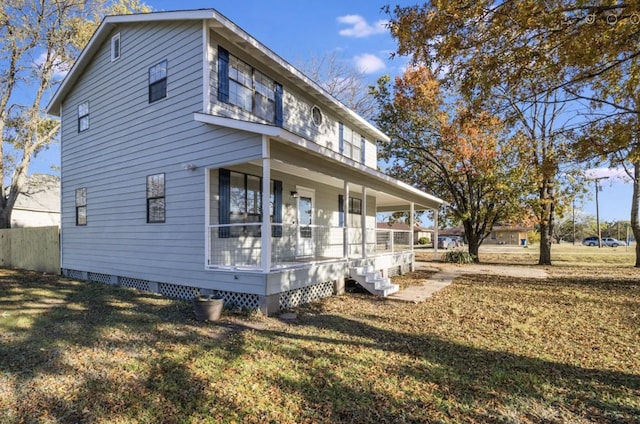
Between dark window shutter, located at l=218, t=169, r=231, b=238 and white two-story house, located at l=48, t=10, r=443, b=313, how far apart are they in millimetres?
29

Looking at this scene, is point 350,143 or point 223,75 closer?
point 223,75

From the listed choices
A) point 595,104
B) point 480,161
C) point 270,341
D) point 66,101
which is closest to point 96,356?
point 270,341

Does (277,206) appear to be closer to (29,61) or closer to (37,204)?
(29,61)

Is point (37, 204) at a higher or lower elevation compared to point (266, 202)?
higher

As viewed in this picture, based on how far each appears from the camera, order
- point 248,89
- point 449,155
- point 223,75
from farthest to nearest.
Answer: point 449,155 < point 248,89 < point 223,75

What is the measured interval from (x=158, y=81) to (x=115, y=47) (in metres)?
2.76

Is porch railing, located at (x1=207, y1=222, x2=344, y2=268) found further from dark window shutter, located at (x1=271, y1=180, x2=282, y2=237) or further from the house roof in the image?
the house roof

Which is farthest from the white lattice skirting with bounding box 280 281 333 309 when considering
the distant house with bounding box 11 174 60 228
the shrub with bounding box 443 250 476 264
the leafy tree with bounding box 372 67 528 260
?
the distant house with bounding box 11 174 60 228

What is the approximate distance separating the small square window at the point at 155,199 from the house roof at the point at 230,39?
3.81m

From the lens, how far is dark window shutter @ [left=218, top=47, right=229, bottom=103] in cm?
856

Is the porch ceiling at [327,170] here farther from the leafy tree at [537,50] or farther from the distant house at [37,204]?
the distant house at [37,204]

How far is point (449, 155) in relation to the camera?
824 inches

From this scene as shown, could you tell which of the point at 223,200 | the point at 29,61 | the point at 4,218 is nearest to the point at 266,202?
the point at 223,200

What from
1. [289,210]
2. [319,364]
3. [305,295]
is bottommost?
[319,364]
